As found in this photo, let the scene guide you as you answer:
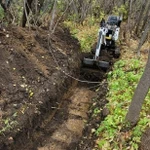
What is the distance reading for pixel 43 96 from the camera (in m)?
9.38

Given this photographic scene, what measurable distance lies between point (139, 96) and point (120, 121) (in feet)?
3.46

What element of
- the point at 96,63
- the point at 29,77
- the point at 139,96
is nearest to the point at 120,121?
the point at 139,96

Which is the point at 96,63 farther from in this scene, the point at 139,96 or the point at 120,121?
the point at 139,96

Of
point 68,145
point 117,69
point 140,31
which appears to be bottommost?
point 68,145

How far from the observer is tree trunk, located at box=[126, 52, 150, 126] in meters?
6.53

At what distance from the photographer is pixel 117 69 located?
11695 mm

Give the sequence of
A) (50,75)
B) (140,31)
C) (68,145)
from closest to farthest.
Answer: (68,145), (50,75), (140,31)

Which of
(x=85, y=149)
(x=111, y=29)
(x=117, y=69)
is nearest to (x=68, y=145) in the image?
(x=85, y=149)

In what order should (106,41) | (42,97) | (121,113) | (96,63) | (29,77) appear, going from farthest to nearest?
(106,41)
(96,63)
(29,77)
(42,97)
(121,113)

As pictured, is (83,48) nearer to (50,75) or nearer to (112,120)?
(50,75)

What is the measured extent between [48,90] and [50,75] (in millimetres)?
1076

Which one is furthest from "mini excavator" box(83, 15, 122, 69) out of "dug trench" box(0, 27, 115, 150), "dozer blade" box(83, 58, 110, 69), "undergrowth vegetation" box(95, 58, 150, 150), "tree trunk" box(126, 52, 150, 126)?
"tree trunk" box(126, 52, 150, 126)

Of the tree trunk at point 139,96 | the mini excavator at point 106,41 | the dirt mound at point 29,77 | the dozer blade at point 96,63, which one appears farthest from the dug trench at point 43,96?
the tree trunk at point 139,96

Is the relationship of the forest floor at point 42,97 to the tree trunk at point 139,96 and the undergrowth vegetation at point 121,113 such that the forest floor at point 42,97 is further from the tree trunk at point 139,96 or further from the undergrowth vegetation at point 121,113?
the tree trunk at point 139,96
